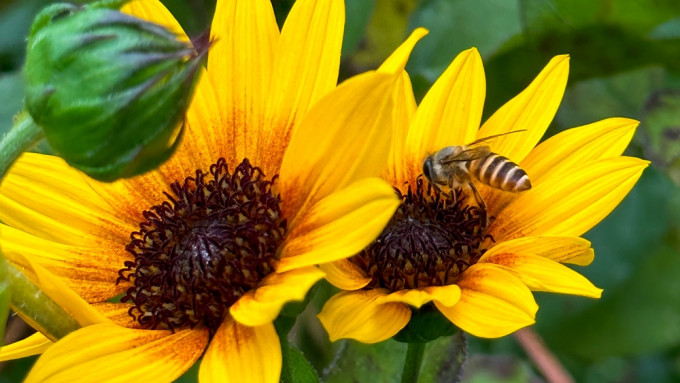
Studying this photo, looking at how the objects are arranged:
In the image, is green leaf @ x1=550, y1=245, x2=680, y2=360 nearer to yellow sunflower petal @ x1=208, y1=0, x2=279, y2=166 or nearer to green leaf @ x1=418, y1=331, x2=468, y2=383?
green leaf @ x1=418, y1=331, x2=468, y2=383

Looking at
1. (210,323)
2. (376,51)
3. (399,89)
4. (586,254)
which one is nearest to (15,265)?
(210,323)

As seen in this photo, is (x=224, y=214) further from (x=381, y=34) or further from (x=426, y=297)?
(x=381, y=34)

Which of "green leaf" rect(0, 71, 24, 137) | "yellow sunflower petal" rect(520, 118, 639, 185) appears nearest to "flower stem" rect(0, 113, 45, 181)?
"yellow sunflower petal" rect(520, 118, 639, 185)

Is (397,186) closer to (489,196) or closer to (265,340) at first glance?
(489,196)

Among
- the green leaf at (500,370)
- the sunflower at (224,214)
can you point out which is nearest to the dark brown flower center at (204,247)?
the sunflower at (224,214)

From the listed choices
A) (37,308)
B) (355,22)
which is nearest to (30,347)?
(37,308)

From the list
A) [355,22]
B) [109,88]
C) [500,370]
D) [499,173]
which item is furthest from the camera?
[355,22]

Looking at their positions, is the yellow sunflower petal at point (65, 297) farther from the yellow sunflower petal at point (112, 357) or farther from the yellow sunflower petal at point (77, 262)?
the yellow sunflower petal at point (77, 262)
